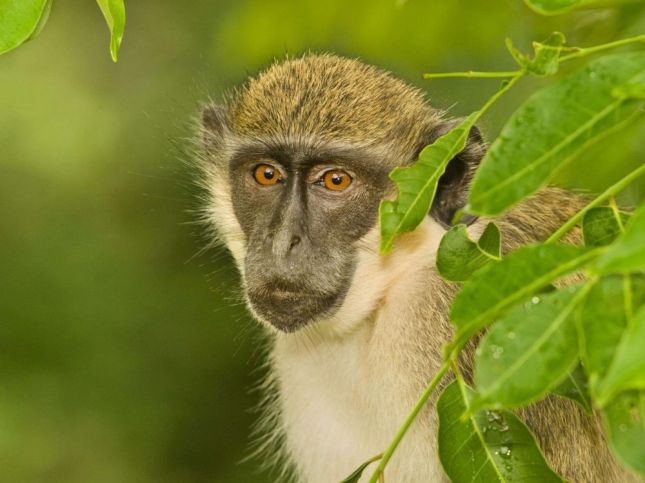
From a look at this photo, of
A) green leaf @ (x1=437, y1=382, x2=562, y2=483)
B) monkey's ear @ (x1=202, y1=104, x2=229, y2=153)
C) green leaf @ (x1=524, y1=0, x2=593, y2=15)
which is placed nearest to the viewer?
green leaf @ (x1=524, y1=0, x2=593, y2=15)

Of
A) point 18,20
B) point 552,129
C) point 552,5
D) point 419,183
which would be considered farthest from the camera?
point 419,183

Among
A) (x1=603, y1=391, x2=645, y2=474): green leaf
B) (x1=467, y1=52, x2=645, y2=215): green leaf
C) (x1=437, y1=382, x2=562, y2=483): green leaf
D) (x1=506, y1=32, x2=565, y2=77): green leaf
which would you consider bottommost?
(x1=437, y1=382, x2=562, y2=483): green leaf

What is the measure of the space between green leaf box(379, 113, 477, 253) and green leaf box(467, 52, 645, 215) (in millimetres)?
413

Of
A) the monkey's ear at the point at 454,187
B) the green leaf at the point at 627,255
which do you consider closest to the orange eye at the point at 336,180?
the monkey's ear at the point at 454,187

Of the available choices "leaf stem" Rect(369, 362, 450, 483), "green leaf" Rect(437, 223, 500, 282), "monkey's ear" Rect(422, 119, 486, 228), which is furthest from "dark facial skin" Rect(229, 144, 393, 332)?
"green leaf" Rect(437, 223, 500, 282)

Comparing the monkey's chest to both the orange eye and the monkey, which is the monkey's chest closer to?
the monkey

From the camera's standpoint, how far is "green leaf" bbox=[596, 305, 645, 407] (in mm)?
1331

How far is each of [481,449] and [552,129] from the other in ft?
2.56

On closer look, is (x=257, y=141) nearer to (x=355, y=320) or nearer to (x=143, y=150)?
(x=355, y=320)

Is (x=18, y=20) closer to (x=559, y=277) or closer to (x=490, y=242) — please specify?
(x=490, y=242)

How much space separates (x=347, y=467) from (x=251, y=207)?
93 cm

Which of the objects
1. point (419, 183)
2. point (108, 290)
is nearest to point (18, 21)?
point (419, 183)

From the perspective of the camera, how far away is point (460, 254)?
2189mm

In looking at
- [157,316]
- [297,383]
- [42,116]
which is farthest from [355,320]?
[42,116]
